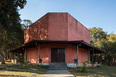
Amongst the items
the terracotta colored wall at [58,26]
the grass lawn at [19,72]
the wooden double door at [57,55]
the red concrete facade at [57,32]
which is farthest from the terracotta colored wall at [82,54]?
the grass lawn at [19,72]

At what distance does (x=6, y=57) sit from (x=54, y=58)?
32.6m

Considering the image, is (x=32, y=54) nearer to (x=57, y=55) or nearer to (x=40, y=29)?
(x=40, y=29)

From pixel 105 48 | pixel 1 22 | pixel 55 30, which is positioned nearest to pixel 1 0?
pixel 1 22

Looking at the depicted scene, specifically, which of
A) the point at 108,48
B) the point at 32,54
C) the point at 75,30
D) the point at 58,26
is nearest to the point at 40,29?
the point at 58,26

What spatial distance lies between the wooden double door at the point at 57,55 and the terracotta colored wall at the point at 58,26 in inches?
70.6

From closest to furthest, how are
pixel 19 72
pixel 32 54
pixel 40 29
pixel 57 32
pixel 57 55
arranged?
pixel 19 72 < pixel 57 55 < pixel 57 32 < pixel 40 29 < pixel 32 54

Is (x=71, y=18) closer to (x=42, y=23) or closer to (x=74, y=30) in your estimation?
(x=74, y=30)

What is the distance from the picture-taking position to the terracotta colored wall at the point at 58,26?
1789 cm

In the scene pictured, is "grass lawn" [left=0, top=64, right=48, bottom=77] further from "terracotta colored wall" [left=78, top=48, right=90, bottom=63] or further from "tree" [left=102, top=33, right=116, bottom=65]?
"tree" [left=102, top=33, right=116, bottom=65]

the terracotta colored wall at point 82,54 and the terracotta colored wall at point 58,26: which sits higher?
the terracotta colored wall at point 58,26

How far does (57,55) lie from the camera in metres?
17.7

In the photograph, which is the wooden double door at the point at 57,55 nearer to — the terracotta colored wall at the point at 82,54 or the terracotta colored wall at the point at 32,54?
the terracotta colored wall at the point at 32,54

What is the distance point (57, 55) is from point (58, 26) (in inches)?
173

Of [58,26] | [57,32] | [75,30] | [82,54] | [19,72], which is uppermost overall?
[58,26]
